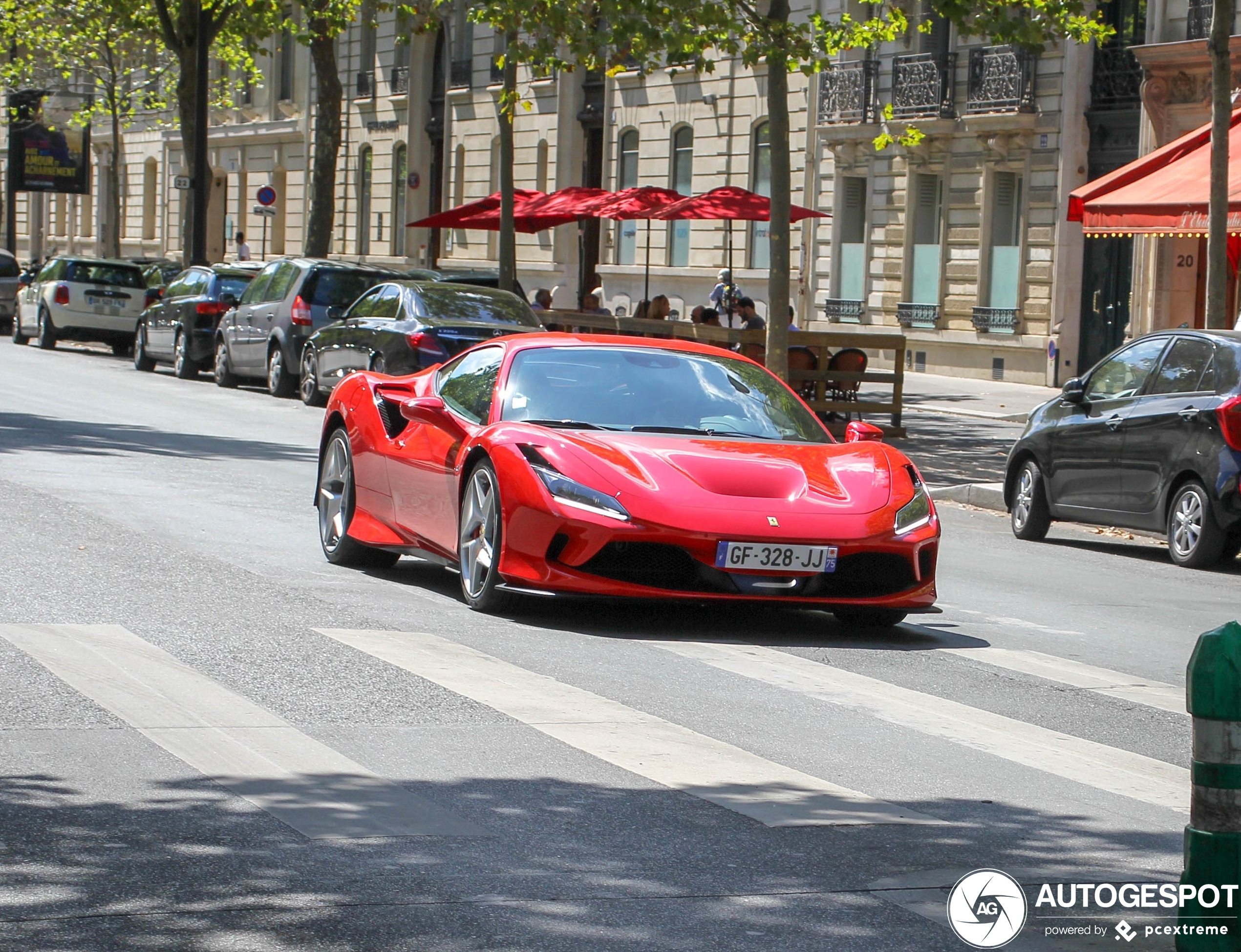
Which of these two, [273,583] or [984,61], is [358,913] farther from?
[984,61]

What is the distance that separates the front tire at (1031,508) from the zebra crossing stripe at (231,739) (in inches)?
321

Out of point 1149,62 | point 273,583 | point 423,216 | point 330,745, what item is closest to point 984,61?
point 1149,62

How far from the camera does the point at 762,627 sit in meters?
9.23

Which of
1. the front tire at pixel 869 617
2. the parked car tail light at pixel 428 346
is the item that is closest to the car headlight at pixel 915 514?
the front tire at pixel 869 617

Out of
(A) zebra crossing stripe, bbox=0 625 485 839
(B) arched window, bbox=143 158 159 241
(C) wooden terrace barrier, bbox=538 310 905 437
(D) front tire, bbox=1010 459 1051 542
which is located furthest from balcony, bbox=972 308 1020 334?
(B) arched window, bbox=143 158 159 241

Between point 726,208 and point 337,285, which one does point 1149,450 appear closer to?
point 726,208

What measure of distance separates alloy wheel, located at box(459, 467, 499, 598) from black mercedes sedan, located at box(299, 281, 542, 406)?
1160 centimetres

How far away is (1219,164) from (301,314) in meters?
12.2

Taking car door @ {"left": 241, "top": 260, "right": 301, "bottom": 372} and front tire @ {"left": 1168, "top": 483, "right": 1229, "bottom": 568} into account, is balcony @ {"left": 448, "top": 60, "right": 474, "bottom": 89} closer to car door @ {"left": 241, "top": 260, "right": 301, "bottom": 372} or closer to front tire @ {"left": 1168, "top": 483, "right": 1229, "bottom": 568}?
car door @ {"left": 241, "top": 260, "right": 301, "bottom": 372}

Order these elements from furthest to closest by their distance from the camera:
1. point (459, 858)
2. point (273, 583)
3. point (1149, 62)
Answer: point (1149, 62), point (273, 583), point (459, 858)

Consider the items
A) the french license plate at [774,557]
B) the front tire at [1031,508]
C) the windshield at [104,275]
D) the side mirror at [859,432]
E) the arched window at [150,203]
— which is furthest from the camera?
the arched window at [150,203]

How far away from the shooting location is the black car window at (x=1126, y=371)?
46.3ft

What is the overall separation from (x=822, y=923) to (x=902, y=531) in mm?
4464

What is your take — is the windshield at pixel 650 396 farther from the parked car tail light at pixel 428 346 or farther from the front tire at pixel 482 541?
the parked car tail light at pixel 428 346
